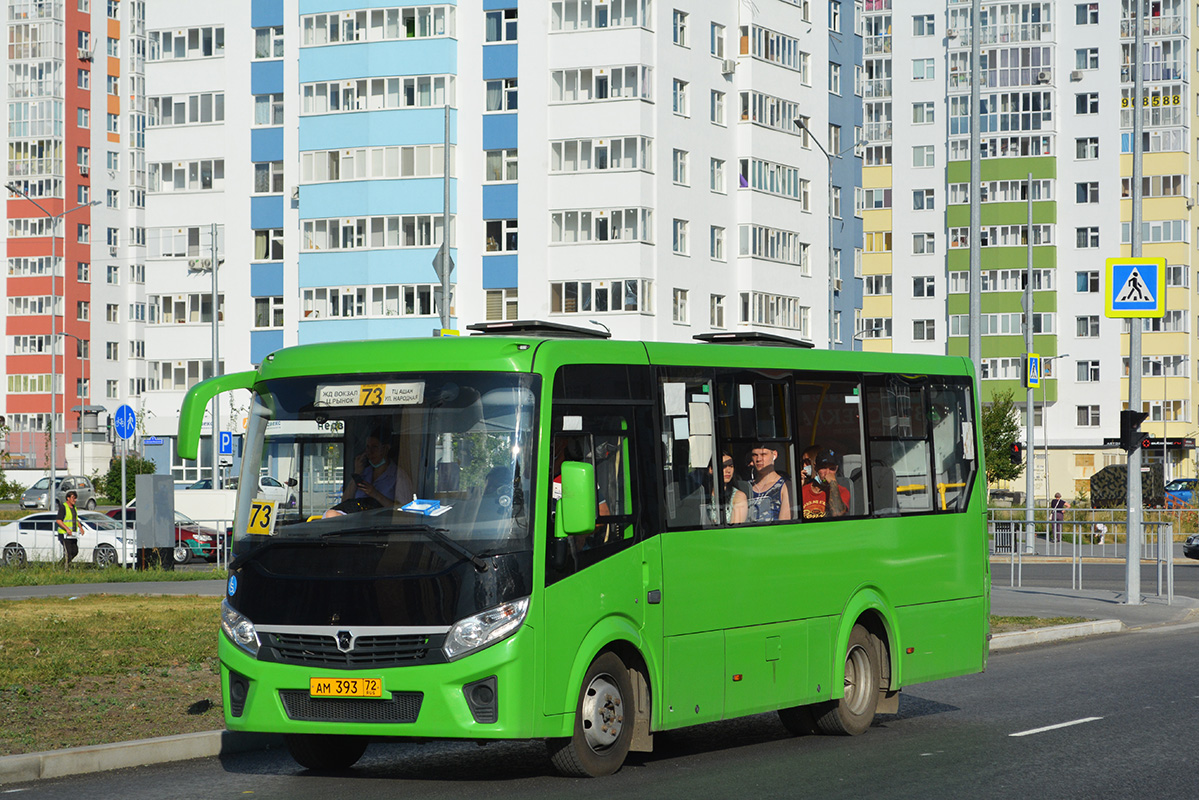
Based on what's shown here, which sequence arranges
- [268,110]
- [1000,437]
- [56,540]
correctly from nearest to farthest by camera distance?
1. [56,540]
2. [268,110]
3. [1000,437]

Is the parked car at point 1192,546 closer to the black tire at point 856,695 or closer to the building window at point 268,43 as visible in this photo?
the black tire at point 856,695

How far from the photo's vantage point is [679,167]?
67.6m

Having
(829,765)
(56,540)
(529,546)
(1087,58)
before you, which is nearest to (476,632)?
(529,546)

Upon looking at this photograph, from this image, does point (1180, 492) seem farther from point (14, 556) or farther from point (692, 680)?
point (692, 680)

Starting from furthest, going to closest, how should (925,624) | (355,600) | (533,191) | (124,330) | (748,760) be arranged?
1. (124,330)
2. (533,191)
3. (925,624)
4. (748,760)
5. (355,600)

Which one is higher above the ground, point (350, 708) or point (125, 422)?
point (125, 422)

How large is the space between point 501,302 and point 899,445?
54.6 meters

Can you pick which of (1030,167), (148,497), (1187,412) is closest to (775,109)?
(1030,167)

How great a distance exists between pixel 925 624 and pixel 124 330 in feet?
350

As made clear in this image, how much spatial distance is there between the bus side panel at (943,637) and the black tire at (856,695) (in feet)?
1.16

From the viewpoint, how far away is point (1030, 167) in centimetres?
9856

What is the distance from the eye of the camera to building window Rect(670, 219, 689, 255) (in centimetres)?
6675

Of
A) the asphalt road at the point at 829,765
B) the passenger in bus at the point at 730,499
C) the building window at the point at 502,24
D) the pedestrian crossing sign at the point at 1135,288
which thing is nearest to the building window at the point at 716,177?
the building window at the point at 502,24

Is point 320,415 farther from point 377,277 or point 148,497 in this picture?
point 377,277
